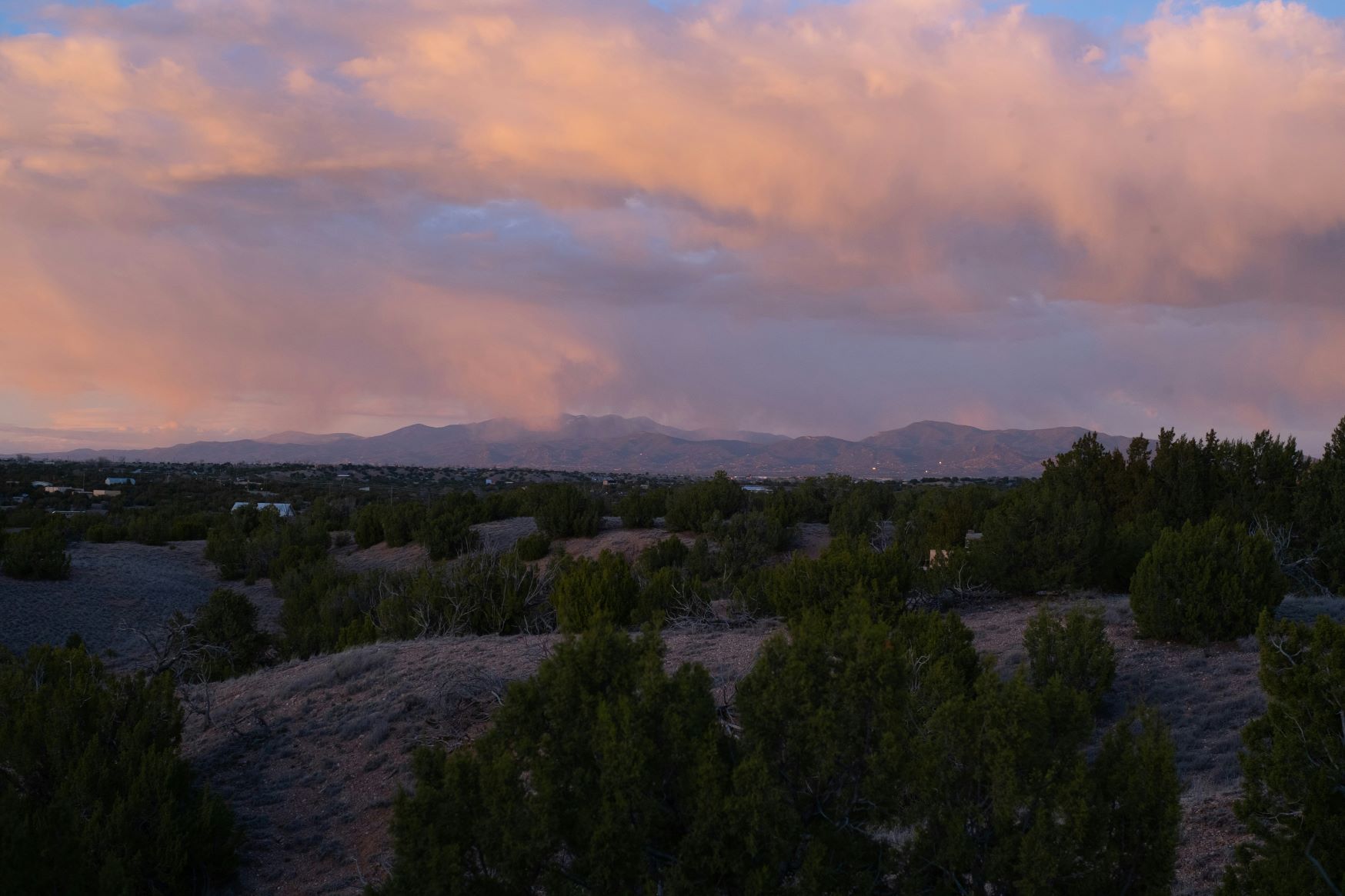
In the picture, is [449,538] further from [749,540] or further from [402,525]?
[749,540]

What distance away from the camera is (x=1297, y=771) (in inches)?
203

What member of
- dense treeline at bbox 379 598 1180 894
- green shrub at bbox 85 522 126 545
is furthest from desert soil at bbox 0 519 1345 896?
green shrub at bbox 85 522 126 545

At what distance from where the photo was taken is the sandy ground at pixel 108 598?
797 inches

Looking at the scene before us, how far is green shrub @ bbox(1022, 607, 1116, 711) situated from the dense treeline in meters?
4.62

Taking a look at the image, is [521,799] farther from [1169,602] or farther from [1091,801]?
[1169,602]

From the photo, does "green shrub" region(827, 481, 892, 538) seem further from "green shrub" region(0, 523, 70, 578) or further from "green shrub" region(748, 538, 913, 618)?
"green shrub" region(0, 523, 70, 578)

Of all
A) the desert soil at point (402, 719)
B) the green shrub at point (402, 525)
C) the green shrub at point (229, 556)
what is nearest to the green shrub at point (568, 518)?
the green shrub at point (402, 525)

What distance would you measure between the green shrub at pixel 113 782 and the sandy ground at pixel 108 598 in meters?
10.8

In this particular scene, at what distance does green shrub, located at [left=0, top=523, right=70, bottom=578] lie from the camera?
925 inches

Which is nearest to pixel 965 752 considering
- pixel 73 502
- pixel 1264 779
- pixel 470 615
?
pixel 1264 779

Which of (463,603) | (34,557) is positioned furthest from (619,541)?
(34,557)

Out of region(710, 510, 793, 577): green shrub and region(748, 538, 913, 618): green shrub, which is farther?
region(710, 510, 793, 577): green shrub

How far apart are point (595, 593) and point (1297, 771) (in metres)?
10.6

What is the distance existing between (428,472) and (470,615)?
91.6 metres
